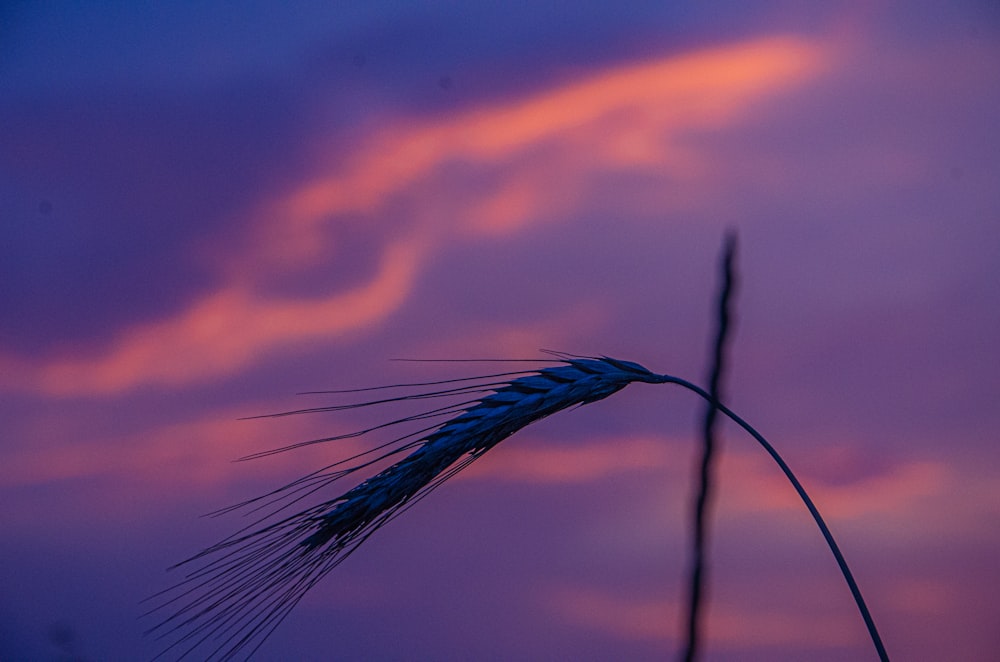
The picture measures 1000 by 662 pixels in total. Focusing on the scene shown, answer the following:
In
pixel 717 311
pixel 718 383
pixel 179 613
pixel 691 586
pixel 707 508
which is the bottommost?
pixel 179 613

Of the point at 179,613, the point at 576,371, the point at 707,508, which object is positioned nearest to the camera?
the point at 707,508

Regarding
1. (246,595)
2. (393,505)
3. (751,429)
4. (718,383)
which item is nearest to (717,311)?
(718,383)

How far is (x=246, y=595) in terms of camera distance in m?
1.88

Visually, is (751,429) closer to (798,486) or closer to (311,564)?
(798,486)

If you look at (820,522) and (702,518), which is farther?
(820,522)

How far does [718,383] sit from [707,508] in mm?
202

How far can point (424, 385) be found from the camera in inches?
88.2

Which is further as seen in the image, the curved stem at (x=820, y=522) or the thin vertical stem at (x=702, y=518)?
the curved stem at (x=820, y=522)

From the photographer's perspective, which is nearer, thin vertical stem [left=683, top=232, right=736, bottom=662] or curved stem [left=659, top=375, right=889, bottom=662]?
thin vertical stem [left=683, top=232, right=736, bottom=662]

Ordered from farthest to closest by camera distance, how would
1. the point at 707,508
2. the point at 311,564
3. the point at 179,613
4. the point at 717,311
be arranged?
the point at 311,564 → the point at 179,613 → the point at 717,311 → the point at 707,508

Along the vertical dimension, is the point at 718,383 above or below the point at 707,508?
above

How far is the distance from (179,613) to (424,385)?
2.51 feet

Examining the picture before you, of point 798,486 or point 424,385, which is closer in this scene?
point 798,486

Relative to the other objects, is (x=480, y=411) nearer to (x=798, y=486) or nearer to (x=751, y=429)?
(x=751, y=429)
